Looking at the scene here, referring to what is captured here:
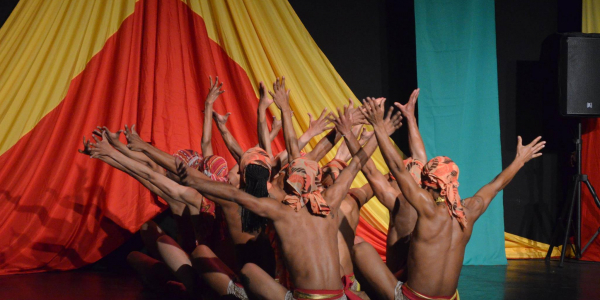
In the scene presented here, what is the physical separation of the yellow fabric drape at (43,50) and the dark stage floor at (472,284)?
3.65 ft

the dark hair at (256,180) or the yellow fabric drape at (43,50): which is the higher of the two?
the yellow fabric drape at (43,50)

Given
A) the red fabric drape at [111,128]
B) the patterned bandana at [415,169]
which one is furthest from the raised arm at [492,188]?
the red fabric drape at [111,128]

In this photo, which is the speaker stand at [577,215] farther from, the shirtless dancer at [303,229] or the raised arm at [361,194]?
the shirtless dancer at [303,229]

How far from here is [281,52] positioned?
4.56 m

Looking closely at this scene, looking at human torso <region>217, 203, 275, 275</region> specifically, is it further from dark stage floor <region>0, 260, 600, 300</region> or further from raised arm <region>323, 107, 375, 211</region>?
dark stage floor <region>0, 260, 600, 300</region>

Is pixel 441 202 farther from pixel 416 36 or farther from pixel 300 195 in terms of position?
pixel 416 36

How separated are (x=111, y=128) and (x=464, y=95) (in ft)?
9.39

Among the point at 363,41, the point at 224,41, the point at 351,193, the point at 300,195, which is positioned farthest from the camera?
the point at 363,41

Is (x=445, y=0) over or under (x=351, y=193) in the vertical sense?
over

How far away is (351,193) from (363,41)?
239 cm

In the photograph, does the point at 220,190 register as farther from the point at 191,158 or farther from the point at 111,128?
the point at 111,128

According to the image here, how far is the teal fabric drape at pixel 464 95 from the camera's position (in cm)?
461

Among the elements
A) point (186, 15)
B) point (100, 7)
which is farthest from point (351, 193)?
point (100, 7)

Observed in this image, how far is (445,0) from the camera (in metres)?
4.72
